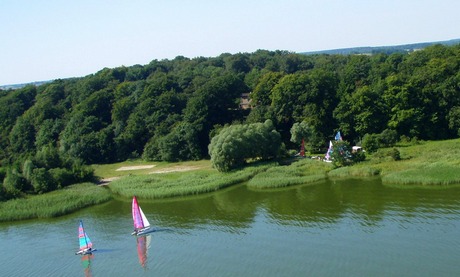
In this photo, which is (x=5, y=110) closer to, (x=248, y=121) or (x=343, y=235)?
(x=248, y=121)

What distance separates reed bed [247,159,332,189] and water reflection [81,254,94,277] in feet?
69.1

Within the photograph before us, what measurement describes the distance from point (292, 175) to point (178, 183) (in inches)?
502

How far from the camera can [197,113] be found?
75.6 m

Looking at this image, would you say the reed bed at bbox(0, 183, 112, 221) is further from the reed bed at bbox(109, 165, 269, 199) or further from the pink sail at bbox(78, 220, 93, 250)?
the pink sail at bbox(78, 220, 93, 250)

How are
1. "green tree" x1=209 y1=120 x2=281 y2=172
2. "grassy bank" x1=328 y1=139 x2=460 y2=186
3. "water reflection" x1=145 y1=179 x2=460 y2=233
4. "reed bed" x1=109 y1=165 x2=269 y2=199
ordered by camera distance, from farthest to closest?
1. "green tree" x1=209 y1=120 x2=281 y2=172
2. "reed bed" x1=109 y1=165 x2=269 y2=199
3. "grassy bank" x1=328 y1=139 x2=460 y2=186
4. "water reflection" x1=145 y1=179 x2=460 y2=233

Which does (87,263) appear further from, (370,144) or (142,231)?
(370,144)

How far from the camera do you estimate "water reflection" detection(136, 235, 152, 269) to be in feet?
114

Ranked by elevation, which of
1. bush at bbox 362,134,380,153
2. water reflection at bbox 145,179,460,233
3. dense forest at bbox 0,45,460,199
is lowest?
water reflection at bbox 145,179,460,233

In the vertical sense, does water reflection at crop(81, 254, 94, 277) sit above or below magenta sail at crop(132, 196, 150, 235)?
below

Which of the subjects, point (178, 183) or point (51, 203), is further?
point (178, 183)

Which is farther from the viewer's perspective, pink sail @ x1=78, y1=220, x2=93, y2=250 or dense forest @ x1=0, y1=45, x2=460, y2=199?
dense forest @ x1=0, y1=45, x2=460, y2=199

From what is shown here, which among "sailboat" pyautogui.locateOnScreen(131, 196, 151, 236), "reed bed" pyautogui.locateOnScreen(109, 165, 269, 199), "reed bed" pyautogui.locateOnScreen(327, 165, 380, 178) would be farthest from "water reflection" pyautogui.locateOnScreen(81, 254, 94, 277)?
"reed bed" pyautogui.locateOnScreen(327, 165, 380, 178)

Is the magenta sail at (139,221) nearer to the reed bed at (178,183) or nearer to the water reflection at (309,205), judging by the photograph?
the water reflection at (309,205)

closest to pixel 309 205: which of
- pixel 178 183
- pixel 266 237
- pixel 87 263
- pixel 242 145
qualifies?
pixel 266 237
